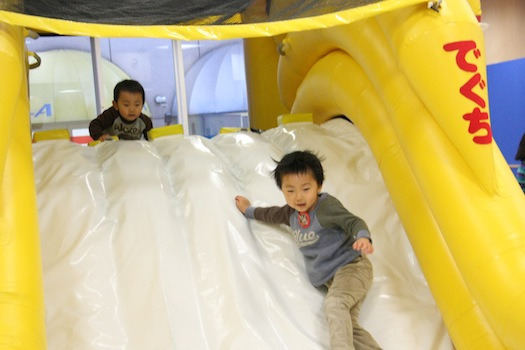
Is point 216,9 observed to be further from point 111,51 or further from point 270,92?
point 111,51

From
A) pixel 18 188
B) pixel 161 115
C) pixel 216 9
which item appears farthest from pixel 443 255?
pixel 161 115

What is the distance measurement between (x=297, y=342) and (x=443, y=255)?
41 cm

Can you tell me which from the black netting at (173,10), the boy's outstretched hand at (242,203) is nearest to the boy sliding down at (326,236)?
the boy's outstretched hand at (242,203)

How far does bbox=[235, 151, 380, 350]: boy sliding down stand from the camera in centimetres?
140

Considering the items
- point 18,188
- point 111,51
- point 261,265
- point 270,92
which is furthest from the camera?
point 111,51

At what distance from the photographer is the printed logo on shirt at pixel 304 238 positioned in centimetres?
150

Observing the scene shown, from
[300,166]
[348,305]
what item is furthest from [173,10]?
[348,305]

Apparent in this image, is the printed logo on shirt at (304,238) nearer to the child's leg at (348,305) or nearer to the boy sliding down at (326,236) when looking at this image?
the boy sliding down at (326,236)

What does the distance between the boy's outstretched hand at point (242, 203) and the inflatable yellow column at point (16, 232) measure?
57cm

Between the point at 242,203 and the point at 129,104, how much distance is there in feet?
3.05

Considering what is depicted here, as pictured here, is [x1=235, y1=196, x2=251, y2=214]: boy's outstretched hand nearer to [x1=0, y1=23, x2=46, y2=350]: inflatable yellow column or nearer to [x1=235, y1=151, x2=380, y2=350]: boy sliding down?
[x1=235, y1=151, x2=380, y2=350]: boy sliding down

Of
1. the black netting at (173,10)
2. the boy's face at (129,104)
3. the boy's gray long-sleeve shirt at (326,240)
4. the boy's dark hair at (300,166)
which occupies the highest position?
the black netting at (173,10)

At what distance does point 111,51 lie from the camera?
5996 millimetres

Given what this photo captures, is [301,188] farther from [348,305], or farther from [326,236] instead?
[348,305]
